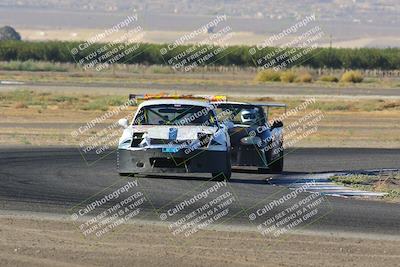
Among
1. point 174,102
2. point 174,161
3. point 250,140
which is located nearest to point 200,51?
point 250,140

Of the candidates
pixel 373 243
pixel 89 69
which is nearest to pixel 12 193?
pixel 373 243

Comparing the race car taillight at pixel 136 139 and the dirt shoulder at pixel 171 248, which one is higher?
the dirt shoulder at pixel 171 248

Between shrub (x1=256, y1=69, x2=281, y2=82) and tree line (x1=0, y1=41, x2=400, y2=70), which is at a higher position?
shrub (x1=256, y1=69, x2=281, y2=82)

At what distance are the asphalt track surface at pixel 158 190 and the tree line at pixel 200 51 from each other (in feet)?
315

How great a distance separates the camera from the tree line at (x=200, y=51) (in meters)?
123

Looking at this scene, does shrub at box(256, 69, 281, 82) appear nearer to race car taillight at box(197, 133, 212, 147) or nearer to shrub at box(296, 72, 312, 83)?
shrub at box(296, 72, 312, 83)

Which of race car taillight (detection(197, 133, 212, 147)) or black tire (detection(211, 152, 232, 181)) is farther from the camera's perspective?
black tire (detection(211, 152, 232, 181))

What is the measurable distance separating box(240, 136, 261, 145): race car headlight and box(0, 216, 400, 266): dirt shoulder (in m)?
8.11

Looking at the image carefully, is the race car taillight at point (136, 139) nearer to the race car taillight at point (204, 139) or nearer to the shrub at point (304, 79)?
the race car taillight at point (204, 139)

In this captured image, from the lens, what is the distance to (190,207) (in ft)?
55.0

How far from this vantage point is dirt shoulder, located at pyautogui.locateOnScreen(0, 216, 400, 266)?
40.8 ft

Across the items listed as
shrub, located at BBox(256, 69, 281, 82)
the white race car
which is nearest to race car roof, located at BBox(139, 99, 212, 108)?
the white race car

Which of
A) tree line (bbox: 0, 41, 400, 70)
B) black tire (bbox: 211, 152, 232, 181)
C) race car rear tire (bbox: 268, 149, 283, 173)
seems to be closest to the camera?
black tire (bbox: 211, 152, 232, 181)

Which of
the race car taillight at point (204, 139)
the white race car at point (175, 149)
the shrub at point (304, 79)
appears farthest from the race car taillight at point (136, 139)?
the shrub at point (304, 79)
